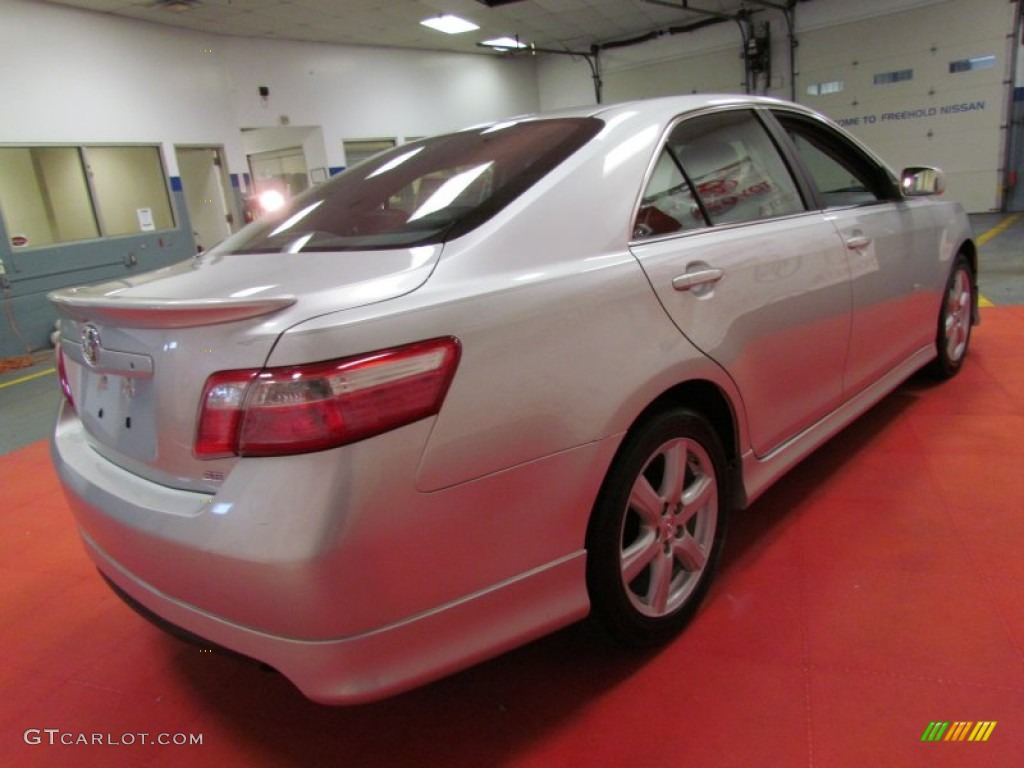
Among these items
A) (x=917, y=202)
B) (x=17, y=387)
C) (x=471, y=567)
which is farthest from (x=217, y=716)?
(x=17, y=387)

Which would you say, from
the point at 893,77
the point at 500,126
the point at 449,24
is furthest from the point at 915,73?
the point at 500,126

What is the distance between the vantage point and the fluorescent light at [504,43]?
13623 mm

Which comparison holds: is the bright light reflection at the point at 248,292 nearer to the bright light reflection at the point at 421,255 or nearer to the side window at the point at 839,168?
the bright light reflection at the point at 421,255

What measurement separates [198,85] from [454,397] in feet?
35.1

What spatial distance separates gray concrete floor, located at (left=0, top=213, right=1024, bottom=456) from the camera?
4678 mm

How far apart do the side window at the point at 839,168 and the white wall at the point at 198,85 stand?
865 centimetres

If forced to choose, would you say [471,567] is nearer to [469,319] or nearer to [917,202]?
[469,319]

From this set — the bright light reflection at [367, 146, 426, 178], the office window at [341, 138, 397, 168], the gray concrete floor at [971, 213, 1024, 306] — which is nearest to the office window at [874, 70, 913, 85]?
the gray concrete floor at [971, 213, 1024, 306]

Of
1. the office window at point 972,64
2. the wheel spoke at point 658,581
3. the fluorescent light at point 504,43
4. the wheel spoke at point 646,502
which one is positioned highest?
the fluorescent light at point 504,43

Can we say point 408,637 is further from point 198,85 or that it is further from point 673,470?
point 198,85

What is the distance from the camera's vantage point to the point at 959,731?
1456 millimetres

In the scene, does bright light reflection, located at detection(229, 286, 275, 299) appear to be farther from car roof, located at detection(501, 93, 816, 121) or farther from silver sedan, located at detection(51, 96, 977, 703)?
car roof, located at detection(501, 93, 816, 121)

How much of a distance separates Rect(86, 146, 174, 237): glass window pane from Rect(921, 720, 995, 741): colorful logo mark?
33.0 feet

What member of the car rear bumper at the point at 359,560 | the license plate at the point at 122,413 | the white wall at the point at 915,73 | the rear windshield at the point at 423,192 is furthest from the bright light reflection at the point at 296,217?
the white wall at the point at 915,73
